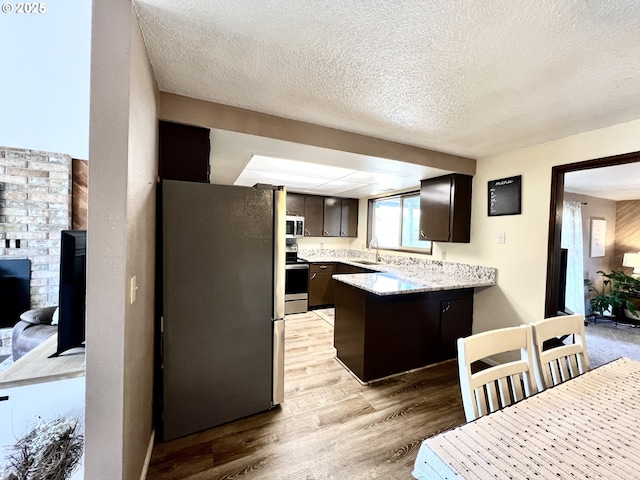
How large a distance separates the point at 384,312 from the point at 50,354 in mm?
2293

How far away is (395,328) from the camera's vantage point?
7.98ft

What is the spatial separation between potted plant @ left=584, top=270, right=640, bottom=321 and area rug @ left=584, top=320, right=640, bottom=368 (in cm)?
26

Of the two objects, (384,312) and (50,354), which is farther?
(384,312)

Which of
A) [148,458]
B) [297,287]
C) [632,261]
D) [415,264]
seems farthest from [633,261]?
[148,458]

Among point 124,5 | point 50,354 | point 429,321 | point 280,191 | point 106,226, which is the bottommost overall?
point 429,321

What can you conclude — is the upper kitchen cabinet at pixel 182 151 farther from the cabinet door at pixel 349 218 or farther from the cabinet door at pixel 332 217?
the cabinet door at pixel 349 218

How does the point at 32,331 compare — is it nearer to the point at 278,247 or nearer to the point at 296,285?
the point at 278,247

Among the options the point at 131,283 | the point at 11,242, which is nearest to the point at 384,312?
the point at 131,283

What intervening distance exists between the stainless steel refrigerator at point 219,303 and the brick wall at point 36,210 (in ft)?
8.90

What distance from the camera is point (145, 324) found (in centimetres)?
138

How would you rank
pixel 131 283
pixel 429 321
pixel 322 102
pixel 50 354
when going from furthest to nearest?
pixel 429 321 < pixel 322 102 < pixel 50 354 < pixel 131 283

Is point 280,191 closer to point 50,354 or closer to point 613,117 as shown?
point 50,354

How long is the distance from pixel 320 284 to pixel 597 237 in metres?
5.13

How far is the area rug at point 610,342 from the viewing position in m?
3.10
